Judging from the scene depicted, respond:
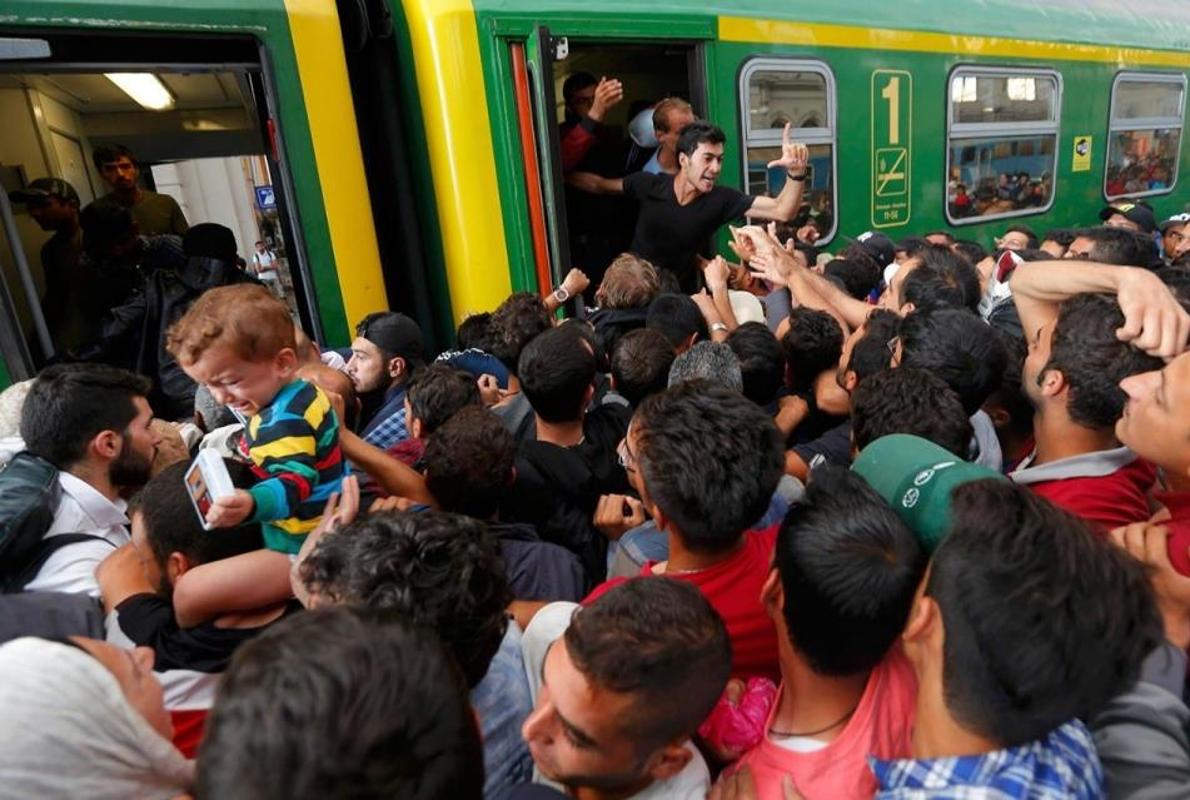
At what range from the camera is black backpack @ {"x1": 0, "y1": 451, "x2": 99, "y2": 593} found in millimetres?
1475

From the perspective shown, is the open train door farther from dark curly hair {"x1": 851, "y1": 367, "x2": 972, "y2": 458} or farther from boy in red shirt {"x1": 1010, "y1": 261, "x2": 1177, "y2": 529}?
boy in red shirt {"x1": 1010, "y1": 261, "x2": 1177, "y2": 529}

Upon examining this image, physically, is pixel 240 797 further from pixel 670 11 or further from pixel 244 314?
pixel 670 11

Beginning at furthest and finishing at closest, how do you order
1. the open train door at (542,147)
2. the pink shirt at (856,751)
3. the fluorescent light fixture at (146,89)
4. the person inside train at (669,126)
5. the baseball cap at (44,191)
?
the fluorescent light fixture at (146,89) < the person inside train at (669,126) < the baseball cap at (44,191) < the open train door at (542,147) < the pink shirt at (856,751)

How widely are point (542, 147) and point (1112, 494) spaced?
2.27m

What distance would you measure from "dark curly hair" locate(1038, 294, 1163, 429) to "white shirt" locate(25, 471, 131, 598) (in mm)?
2075

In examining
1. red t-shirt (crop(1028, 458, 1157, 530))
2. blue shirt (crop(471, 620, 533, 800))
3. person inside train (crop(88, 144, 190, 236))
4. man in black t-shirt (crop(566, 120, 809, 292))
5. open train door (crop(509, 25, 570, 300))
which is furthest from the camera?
person inside train (crop(88, 144, 190, 236))

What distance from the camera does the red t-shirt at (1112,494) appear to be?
1.36 metres

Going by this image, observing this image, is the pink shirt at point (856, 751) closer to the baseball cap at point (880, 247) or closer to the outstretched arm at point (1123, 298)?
the outstretched arm at point (1123, 298)

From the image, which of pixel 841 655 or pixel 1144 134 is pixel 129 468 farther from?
pixel 1144 134

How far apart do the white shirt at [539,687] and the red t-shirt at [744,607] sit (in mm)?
79

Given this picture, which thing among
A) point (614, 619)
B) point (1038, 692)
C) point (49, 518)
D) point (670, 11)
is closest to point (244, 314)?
point (49, 518)

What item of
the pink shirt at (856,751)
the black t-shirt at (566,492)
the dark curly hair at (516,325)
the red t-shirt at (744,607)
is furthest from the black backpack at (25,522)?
the pink shirt at (856,751)

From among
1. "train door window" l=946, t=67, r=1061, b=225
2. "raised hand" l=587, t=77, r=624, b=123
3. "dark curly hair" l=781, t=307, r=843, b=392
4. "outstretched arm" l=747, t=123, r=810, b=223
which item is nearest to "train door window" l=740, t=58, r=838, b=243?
"outstretched arm" l=747, t=123, r=810, b=223

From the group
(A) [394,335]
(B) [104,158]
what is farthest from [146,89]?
(A) [394,335]
